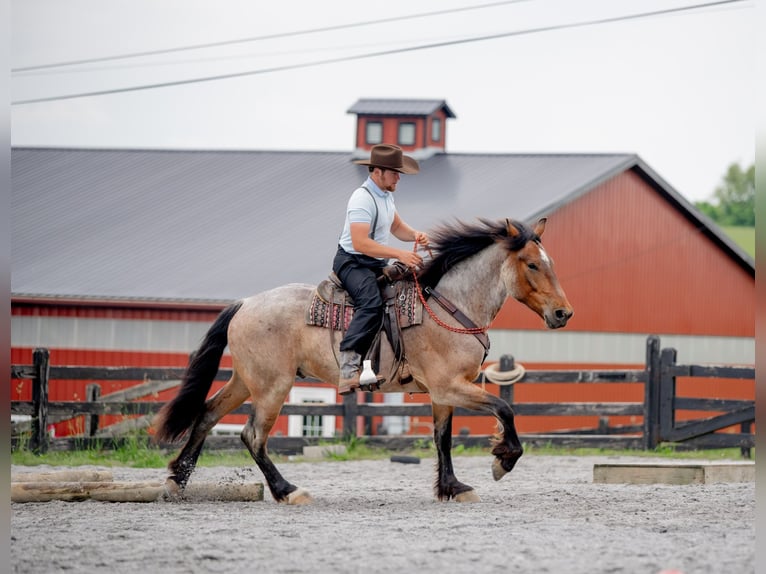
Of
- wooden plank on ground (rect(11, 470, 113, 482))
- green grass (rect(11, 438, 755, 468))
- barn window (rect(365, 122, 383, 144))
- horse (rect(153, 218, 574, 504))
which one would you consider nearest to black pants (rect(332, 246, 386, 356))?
horse (rect(153, 218, 574, 504))

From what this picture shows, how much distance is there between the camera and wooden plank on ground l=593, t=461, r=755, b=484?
966 cm

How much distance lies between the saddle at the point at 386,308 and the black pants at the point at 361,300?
9 centimetres

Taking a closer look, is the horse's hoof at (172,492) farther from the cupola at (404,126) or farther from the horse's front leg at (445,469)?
the cupola at (404,126)

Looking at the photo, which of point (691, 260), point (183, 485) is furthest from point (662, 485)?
point (691, 260)

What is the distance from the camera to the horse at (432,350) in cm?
827

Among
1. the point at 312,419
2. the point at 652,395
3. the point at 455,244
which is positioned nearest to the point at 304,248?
the point at 312,419

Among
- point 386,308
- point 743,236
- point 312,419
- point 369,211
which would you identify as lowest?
point 312,419

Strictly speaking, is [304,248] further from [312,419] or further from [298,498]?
[298,498]

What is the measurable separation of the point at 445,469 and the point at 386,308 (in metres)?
1.35

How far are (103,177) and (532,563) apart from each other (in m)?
25.8

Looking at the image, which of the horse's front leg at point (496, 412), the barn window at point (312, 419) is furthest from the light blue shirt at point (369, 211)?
the barn window at point (312, 419)

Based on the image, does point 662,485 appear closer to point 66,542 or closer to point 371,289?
point 371,289

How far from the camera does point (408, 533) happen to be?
21.5 ft

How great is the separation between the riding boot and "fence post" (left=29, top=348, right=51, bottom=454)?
6517 mm
